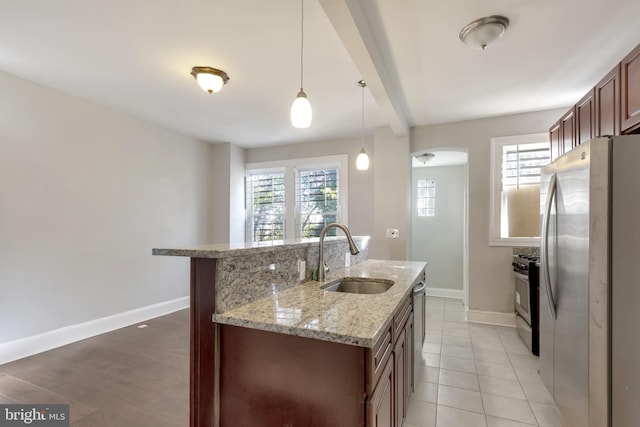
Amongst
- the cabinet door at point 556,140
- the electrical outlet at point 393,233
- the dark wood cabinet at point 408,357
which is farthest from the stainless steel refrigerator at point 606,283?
the electrical outlet at point 393,233

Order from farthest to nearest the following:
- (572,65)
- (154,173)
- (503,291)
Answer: (154,173), (503,291), (572,65)

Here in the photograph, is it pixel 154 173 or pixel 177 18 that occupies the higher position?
pixel 177 18

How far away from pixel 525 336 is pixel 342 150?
342 cm

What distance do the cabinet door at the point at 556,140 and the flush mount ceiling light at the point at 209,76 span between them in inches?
135

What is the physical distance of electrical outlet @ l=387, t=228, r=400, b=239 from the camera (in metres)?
4.18

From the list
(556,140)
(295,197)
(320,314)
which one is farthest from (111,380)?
(556,140)

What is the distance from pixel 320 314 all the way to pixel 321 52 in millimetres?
2067

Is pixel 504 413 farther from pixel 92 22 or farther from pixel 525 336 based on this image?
pixel 92 22

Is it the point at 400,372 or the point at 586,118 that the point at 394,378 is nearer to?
the point at 400,372

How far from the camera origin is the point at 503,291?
380cm

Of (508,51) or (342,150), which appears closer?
(508,51)

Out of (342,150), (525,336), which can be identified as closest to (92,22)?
(342,150)

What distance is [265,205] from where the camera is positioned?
17.9 ft

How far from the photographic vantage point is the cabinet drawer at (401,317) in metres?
1.56
